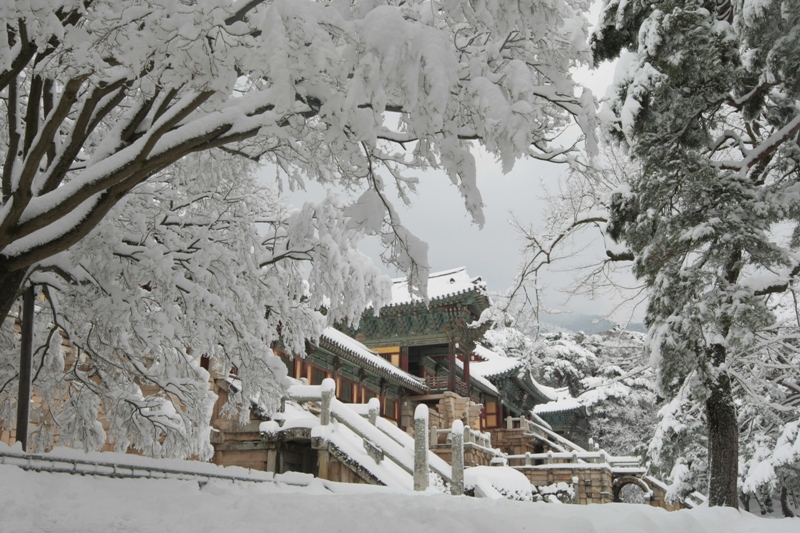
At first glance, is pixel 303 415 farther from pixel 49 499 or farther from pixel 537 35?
pixel 537 35

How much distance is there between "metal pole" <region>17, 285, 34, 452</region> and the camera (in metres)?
6.30

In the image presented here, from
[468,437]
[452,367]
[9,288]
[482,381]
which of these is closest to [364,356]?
[468,437]

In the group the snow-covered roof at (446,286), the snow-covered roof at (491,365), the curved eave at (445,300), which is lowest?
the snow-covered roof at (491,365)

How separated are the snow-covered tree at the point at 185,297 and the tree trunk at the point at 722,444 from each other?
5278mm

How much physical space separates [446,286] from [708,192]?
19990mm

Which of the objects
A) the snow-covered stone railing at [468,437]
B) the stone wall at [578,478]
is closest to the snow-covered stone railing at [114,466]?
the snow-covered stone railing at [468,437]

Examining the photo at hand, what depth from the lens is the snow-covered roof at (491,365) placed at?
35750mm

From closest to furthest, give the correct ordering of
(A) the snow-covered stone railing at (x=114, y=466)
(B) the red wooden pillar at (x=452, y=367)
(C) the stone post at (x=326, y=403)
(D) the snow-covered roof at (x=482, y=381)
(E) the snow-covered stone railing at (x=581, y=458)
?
(A) the snow-covered stone railing at (x=114, y=466), (C) the stone post at (x=326, y=403), (E) the snow-covered stone railing at (x=581, y=458), (B) the red wooden pillar at (x=452, y=367), (D) the snow-covered roof at (x=482, y=381)

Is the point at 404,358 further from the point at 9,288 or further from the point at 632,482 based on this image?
the point at 9,288

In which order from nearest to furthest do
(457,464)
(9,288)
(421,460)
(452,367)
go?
(9,288), (421,460), (457,464), (452,367)

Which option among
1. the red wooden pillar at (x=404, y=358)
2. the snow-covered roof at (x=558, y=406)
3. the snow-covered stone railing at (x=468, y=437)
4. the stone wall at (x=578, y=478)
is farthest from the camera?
the snow-covered roof at (x=558, y=406)

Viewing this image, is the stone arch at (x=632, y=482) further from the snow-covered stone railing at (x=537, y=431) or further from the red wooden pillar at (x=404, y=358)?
the red wooden pillar at (x=404, y=358)

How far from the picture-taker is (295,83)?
350 cm

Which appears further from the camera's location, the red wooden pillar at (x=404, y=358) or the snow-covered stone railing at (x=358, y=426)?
the red wooden pillar at (x=404, y=358)
